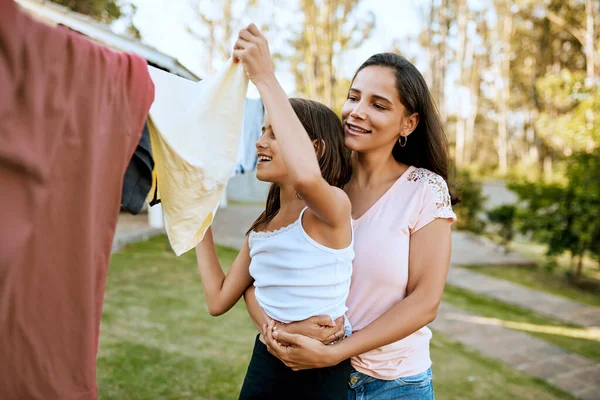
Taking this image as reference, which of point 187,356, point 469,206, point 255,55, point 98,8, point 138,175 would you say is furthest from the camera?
point 469,206

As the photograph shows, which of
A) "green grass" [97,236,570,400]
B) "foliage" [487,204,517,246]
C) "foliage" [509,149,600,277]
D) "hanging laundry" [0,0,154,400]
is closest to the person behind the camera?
"hanging laundry" [0,0,154,400]

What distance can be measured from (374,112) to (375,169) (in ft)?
0.70

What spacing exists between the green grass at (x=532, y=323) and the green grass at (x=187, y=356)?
1.22 m

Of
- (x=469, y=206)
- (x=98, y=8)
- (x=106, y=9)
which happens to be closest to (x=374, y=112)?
(x=98, y=8)

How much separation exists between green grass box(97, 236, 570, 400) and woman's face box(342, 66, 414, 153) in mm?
2441

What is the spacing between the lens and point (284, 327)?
1414 mm

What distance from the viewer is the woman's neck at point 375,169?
1.73m

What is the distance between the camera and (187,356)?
3.99 m

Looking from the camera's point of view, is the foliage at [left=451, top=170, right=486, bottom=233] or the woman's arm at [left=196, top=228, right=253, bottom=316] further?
the foliage at [left=451, top=170, right=486, bottom=233]

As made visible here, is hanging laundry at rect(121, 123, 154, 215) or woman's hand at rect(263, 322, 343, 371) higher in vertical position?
hanging laundry at rect(121, 123, 154, 215)

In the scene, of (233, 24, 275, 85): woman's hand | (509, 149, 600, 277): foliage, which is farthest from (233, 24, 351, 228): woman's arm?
(509, 149, 600, 277): foliage

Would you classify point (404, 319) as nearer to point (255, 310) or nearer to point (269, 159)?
point (255, 310)

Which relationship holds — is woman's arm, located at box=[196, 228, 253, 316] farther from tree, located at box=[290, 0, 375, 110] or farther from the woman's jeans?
tree, located at box=[290, 0, 375, 110]

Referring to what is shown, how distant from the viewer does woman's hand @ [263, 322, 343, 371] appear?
1328 mm
